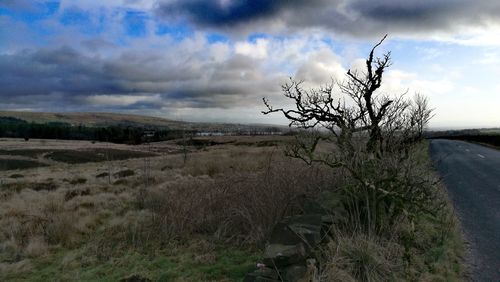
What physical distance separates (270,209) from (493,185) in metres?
10.1

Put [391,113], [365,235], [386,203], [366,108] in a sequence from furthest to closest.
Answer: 1. [391,113]
2. [366,108]
3. [386,203]
4. [365,235]

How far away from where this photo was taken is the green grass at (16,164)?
4491 cm

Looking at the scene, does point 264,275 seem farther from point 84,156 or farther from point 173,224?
point 84,156

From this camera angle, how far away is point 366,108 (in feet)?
31.1

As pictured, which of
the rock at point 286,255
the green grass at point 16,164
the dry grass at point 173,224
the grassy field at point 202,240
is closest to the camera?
the rock at point 286,255

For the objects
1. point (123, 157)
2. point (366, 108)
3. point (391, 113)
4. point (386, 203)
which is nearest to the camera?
point (386, 203)

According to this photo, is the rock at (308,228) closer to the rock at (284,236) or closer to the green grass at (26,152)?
the rock at (284,236)

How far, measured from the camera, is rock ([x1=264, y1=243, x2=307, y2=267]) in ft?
16.8

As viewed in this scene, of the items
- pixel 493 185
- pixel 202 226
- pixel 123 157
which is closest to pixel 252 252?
pixel 202 226

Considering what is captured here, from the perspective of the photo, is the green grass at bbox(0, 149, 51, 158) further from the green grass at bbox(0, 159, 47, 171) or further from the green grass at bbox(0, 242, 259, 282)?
the green grass at bbox(0, 242, 259, 282)

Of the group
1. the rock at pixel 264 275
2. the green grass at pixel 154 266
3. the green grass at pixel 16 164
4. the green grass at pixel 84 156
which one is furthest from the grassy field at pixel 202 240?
the green grass at pixel 84 156

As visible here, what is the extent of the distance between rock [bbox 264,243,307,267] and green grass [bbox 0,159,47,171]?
47949mm

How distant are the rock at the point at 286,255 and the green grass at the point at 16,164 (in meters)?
47.9

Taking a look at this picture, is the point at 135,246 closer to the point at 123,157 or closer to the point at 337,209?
the point at 337,209
